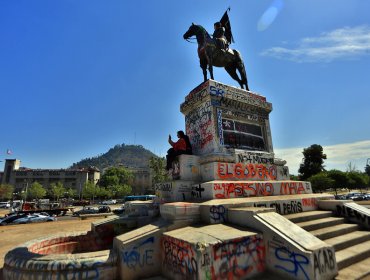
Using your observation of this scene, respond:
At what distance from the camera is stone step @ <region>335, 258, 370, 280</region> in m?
4.63

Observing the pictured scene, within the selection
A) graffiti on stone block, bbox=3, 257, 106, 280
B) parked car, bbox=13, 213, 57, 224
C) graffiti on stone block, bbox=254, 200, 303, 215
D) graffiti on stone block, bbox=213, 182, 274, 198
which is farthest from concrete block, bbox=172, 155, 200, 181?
parked car, bbox=13, 213, 57, 224

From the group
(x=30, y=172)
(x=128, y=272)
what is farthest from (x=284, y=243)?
(x=30, y=172)

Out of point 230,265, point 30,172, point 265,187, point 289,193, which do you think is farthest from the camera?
point 30,172

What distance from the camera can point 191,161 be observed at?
8.86 metres

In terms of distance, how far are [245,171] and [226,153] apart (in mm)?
1069

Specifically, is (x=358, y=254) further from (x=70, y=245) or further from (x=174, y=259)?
(x=70, y=245)

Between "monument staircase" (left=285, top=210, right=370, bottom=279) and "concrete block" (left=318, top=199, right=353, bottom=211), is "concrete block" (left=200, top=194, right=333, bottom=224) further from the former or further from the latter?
"monument staircase" (left=285, top=210, right=370, bottom=279)

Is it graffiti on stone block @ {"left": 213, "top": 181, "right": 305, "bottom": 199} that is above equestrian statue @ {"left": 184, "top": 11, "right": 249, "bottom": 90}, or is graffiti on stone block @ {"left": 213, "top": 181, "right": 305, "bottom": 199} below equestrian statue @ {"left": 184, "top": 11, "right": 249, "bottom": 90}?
below

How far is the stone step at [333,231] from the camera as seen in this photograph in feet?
20.4

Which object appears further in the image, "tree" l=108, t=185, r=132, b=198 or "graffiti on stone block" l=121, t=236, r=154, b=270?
"tree" l=108, t=185, r=132, b=198

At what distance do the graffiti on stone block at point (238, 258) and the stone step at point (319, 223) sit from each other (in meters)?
2.18

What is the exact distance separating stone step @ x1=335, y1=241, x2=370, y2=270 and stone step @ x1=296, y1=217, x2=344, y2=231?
93 cm

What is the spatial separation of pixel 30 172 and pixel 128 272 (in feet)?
388

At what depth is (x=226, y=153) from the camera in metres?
8.90
